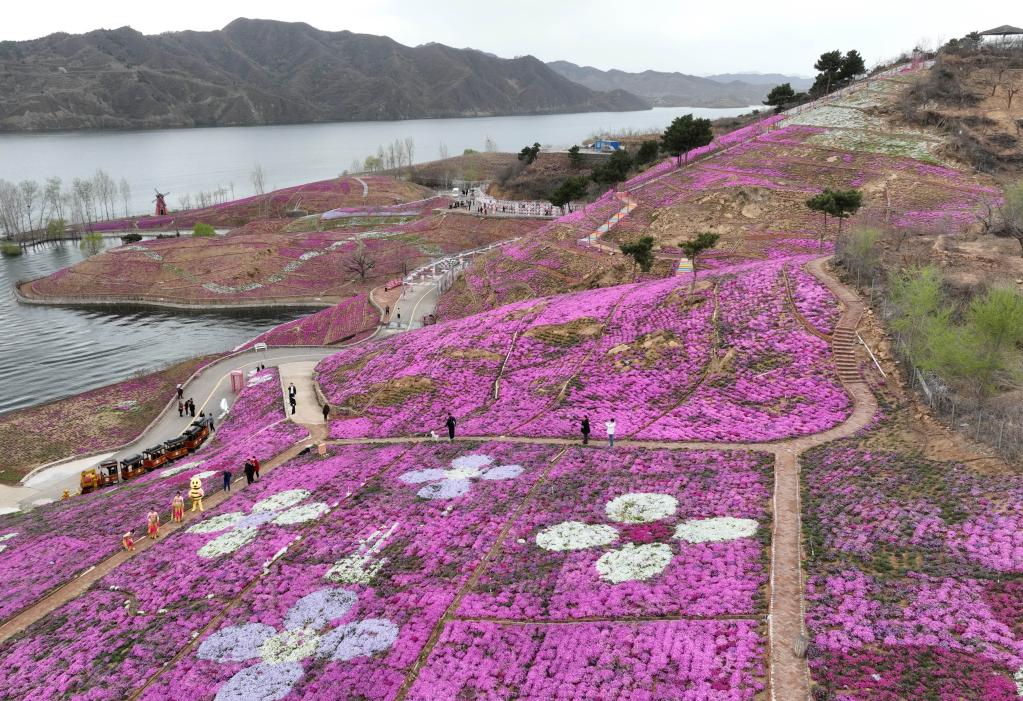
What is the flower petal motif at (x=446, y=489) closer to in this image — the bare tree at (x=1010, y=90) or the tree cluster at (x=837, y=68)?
the bare tree at (x=1010, y=90)

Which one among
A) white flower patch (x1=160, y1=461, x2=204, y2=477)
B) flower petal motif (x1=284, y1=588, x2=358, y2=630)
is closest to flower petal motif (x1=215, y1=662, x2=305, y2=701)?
flower petal motif (x1=284, y1=588, x2=358, y2=630)

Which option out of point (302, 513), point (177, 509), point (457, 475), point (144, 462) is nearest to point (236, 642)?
point (302, 513)

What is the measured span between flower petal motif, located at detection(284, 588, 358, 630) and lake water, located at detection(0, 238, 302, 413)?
179 ft

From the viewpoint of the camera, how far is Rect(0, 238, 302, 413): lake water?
226 feet

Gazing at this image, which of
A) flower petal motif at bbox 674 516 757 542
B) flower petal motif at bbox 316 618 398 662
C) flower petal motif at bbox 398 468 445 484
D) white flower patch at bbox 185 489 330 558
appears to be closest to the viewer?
flower petal motif at bbox 316 618 398 662

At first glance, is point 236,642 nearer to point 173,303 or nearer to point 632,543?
point 632,543

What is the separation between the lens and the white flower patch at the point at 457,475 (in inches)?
1158

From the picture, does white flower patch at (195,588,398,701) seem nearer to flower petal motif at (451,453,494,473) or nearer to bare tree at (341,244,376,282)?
flower petal motif at (451,453,494,473)

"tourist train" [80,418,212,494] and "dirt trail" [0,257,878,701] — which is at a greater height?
"dirt trail" [0,257,878,701]

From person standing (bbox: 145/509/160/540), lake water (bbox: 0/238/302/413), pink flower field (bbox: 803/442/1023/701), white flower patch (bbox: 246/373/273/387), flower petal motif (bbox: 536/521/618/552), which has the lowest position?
lake water (bbox: 0/238/302/413)

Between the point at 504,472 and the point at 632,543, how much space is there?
888 centimetres

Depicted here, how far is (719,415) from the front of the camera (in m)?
32.8

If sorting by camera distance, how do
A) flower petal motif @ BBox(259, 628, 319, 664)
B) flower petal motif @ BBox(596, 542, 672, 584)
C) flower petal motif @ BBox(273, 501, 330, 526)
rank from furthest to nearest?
1. flower petal motif @ BBox(273, 501, 330, 526)
2. flower petal motif @ BBox(596, 542, 672, 584)
3. flower petal motif @ BBox(259, 628, 319, 664)

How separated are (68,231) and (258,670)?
6727 inches
